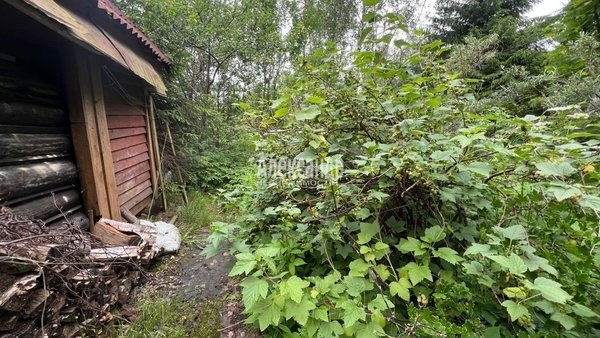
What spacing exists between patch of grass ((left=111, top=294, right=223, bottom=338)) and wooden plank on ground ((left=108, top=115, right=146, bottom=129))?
7.54ft

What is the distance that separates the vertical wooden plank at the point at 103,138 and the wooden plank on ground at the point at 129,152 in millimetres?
475

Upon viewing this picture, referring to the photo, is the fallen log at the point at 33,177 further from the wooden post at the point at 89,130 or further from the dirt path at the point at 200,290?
the dirt path at the point at 200,290

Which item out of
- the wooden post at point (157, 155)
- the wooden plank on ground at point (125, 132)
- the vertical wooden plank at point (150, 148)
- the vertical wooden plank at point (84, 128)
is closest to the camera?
the vertical wooden plank at point (84, 128)

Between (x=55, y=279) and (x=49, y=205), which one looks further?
(x=49, y=205)

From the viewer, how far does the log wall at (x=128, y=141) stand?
335cm

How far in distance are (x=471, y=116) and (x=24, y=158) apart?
10.6ft

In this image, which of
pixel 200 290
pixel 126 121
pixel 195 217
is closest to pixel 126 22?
pixel 126 121

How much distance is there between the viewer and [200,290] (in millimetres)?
2379

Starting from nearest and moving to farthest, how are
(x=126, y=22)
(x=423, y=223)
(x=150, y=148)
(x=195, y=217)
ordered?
1. (x=423, y=223)
2. (x=126, y=22)
3. (x=195, y=217)
4. (x=150, y=148)

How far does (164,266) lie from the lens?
9.07 feet

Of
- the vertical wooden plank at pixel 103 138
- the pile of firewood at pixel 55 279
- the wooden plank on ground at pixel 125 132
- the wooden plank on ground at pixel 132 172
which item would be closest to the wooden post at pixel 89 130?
the vertical wooden plank at pixel 103 138

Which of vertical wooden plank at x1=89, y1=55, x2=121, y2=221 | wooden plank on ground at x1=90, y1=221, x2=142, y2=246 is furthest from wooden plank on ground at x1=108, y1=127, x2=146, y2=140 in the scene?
wooden plank on ground at x1=90, y1=221, x2=142, y2=246

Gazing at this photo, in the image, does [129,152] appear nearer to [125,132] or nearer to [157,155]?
[125,132]

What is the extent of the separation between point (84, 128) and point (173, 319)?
6.76ft
